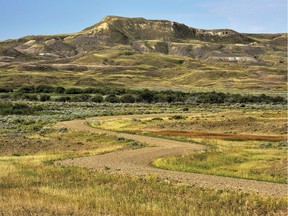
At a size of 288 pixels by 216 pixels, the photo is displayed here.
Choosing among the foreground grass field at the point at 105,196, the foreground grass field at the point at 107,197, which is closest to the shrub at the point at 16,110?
the foreground grass field at the point at 105,196

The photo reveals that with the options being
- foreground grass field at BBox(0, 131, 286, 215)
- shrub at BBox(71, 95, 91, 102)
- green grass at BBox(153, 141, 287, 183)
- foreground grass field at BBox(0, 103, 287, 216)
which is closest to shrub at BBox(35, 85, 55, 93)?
shrub at BBox(71, 95, 91, 102)

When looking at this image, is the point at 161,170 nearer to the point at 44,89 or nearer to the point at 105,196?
the point at 105,196

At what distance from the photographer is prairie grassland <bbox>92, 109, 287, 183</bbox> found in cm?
3206

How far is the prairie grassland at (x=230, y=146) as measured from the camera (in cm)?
3206

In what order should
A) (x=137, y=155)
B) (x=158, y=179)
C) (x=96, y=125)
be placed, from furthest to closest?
(x=96, y=125)
(x=137, y=155)
(x=158, y=179)

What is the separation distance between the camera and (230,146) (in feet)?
158

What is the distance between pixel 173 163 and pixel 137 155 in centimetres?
510

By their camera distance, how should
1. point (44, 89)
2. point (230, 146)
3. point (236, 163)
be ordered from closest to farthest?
1. point (236, 163)
2. point (230, 146)
3. point (44, 89)

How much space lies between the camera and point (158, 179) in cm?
2541

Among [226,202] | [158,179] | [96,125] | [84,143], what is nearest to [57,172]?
[158,179]

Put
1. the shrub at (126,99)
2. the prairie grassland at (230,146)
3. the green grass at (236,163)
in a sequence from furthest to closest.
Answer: the shrub at (126,99), the prairie grassland at (230,146), the green grass at (236,163)

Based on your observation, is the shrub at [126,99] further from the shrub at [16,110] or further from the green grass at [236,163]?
the green grass at [236,163]

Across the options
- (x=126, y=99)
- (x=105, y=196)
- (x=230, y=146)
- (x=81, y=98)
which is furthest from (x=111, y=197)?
(x=81, y=98)

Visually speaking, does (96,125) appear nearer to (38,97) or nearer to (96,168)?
(96,168)
